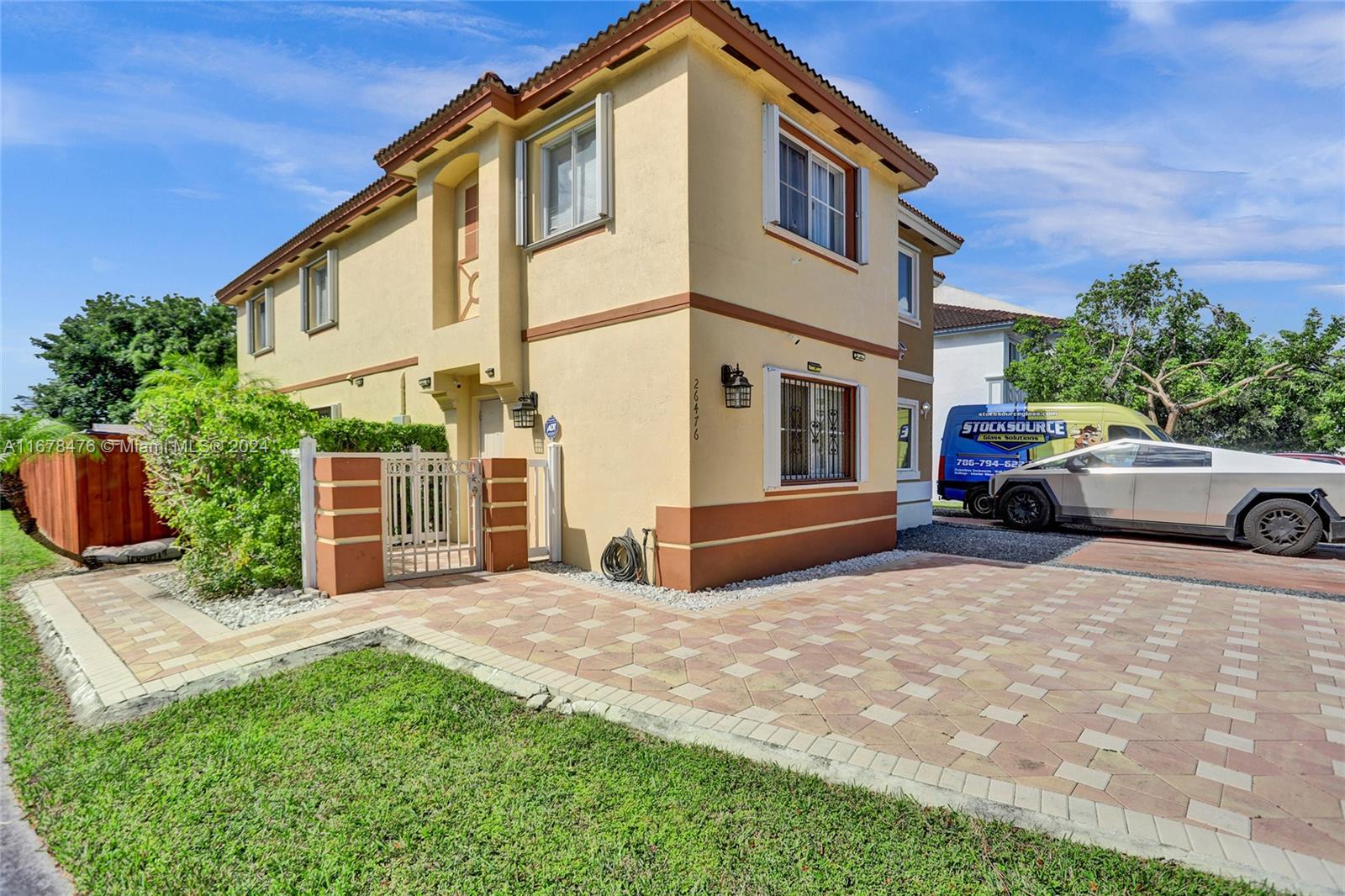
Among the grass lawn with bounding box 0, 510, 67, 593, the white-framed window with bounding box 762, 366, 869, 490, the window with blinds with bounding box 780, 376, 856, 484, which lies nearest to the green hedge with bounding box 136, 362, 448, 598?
the grass lawn with bounding box 0, 510, 67, 593

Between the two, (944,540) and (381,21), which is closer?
(381,21)

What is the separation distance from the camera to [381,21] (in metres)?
7.22

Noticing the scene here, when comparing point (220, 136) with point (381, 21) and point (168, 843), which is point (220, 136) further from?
point (168, 843)

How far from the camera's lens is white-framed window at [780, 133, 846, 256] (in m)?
8.27

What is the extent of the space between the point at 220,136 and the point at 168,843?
956 cm

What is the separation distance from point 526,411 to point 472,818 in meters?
6.28

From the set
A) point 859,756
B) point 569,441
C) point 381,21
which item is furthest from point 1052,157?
point 859,756

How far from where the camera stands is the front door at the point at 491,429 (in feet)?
31.3

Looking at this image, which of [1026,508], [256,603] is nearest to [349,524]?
[256,603]

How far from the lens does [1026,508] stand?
12.4 meters

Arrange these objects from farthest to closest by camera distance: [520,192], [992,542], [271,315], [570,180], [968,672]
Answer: [271,315]
[992,542]
[520,192]
[570,180]
[968,672]

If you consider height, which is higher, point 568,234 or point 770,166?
point 770,166

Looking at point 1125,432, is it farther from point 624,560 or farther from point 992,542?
point 624,560

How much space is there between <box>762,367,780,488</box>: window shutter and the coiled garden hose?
1786 millimetres
